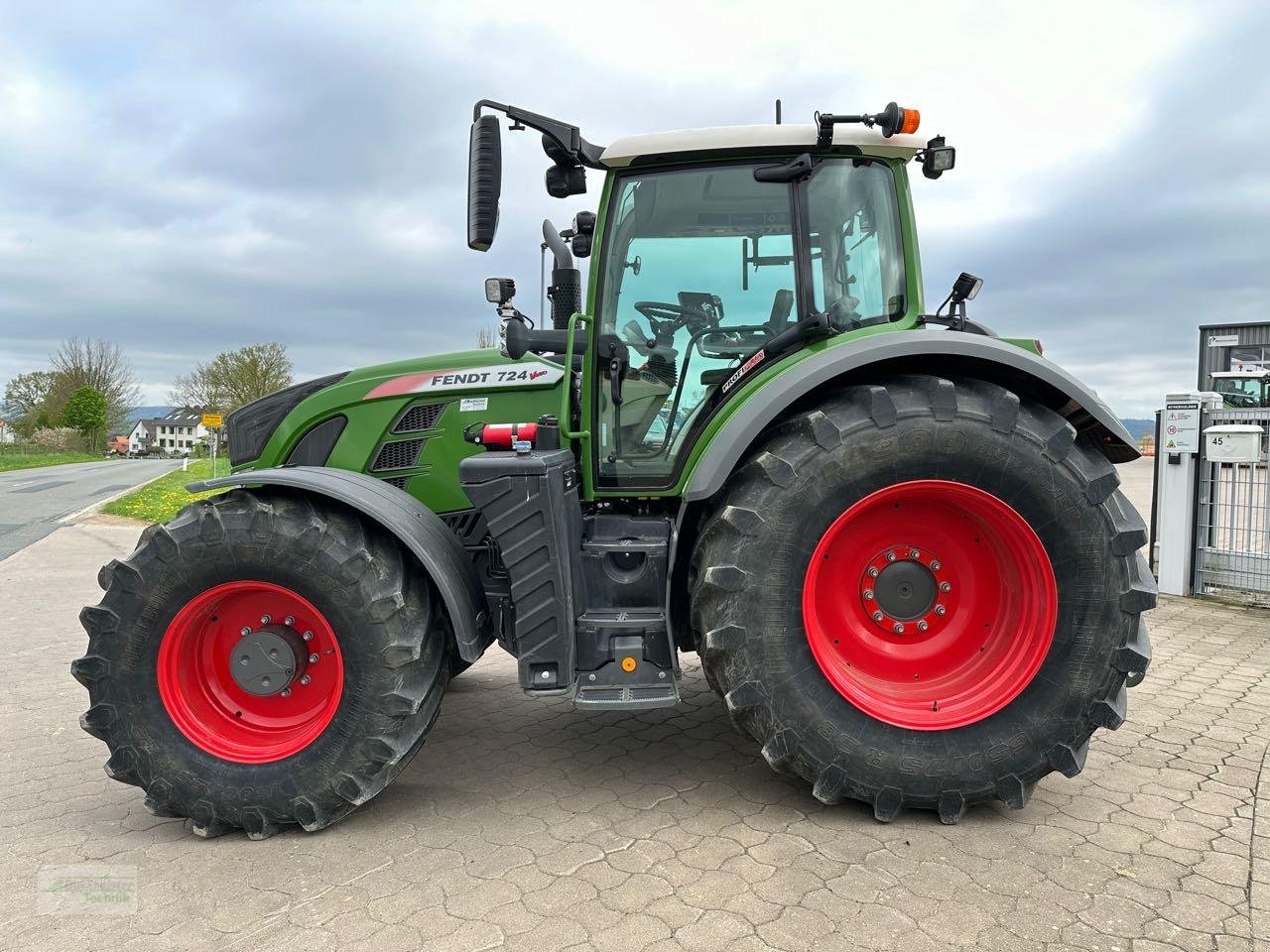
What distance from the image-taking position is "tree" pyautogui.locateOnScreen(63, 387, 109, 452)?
54781 mm

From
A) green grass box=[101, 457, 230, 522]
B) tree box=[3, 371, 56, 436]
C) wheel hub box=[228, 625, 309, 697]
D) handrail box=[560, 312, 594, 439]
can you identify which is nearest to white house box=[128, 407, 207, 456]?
tree box=[3, 371, 56, 436]

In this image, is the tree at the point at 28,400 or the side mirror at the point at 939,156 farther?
the tree at the point at 28,400

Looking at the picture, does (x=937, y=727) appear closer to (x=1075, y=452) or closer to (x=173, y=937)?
(x=1075, y=452)

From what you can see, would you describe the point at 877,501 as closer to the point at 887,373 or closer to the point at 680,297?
the point at 887,373

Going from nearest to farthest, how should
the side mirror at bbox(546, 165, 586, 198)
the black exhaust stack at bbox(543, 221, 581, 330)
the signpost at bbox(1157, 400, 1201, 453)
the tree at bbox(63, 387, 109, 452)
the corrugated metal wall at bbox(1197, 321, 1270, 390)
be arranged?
the side mirror at bbox(546, 165, 586, 198), the black exhaust stack at bbox(543, 221, 581, 330), the signpost at bbox(1157, 400, 1201, 453), the corrugated metal wall at bbox(1197, 321, 1270, 390), the tree at bbox(63, 387, 109, 452)

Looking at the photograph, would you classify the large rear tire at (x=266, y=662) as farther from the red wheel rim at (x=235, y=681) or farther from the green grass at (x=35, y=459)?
the green grass at (x=35, y=459)

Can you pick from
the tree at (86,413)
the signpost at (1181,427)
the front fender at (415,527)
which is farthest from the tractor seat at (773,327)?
the tree at (86,413)

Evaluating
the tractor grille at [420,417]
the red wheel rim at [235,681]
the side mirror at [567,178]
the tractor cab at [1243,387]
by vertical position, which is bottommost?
the red wheel rim at [235,681]

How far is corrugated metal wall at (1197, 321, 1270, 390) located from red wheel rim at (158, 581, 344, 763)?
942cm

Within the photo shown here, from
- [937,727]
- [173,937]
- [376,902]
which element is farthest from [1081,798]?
[173,937]

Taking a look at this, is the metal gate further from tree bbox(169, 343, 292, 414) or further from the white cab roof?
tree bbox(169, 343, 292, 414)

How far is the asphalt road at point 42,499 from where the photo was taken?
533 inches

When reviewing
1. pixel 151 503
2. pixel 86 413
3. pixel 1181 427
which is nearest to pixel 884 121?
pixel 1181 427

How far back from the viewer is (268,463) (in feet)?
13.1
